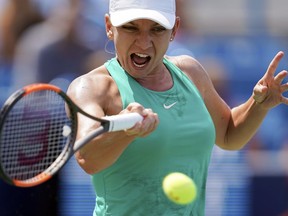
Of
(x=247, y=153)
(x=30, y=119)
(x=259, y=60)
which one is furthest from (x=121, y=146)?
(x=259, y=60)

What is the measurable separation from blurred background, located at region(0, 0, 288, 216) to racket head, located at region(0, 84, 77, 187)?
181 centimetres

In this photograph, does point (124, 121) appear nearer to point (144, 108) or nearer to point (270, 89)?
point (144, 108)

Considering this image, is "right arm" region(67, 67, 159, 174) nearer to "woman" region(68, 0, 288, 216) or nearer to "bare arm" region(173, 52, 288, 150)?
"woman" region(68, 0, 288, 216)

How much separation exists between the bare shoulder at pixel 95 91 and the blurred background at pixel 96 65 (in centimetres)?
226

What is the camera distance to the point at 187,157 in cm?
361

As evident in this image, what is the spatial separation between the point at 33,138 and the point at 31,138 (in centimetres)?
1

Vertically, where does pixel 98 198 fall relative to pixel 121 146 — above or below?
below

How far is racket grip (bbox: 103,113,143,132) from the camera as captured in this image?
3.18m

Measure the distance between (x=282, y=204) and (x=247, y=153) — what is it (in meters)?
0.49

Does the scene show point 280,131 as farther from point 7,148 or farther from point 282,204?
point 7,148

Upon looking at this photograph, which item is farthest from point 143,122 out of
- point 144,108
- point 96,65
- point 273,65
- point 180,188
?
point 96,65

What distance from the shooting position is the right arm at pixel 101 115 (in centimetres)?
326

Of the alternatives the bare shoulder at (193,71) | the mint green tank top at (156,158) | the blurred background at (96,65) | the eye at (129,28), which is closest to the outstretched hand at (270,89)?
the bare shoulder at (193,71)

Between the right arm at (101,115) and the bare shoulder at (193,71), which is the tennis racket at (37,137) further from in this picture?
the bare shoulder at (193,71)
